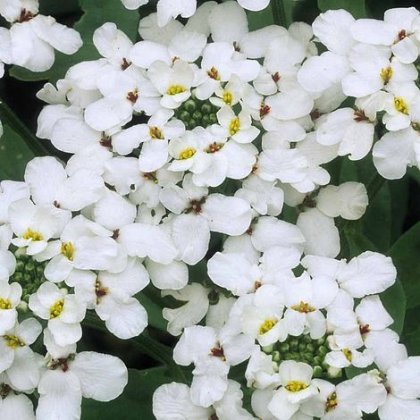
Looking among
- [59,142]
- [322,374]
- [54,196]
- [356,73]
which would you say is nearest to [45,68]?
[59,142]

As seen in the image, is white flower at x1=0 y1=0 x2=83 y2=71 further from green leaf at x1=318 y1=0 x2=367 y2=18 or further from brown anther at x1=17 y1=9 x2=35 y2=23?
green leaf at x1=318 y1=0 x2=367 y2=18

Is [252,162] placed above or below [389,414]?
above

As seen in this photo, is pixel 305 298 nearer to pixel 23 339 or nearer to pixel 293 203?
pixel 293 203

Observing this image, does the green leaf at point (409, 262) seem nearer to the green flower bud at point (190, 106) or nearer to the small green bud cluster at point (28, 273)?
the green flower bud at point (190, 106)

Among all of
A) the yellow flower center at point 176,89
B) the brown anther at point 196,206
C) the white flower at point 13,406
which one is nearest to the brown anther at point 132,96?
the yellow flower center at point 176,89

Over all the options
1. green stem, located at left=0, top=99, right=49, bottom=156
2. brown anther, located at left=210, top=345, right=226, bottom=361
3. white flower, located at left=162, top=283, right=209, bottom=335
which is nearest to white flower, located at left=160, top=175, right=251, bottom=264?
white flower, located at left=162, top=283, right=209, bottom=335

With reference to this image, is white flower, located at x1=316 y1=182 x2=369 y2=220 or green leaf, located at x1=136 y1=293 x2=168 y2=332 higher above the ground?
white flower, located at x1=316 y1=182 x2=369 y2=220
